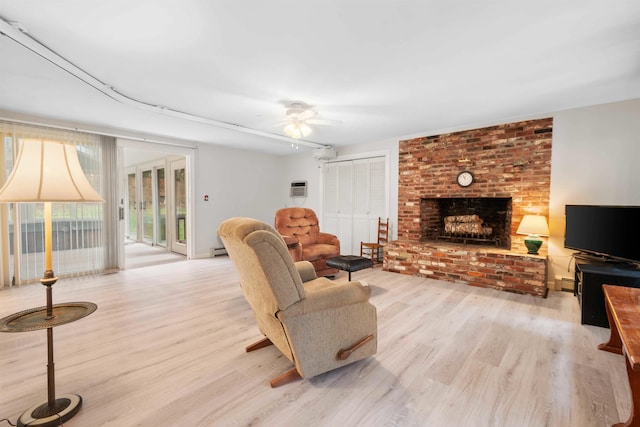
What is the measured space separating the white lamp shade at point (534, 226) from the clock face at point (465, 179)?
0.91m

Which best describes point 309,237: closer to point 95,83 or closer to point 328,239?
point 328,239

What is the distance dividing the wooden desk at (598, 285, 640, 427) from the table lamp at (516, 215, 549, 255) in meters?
1.59

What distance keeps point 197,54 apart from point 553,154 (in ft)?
14.1

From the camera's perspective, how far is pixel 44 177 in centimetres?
143

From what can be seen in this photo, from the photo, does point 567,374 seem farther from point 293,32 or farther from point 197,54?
point 197,54

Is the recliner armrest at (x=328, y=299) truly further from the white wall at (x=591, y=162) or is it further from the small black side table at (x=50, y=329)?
the white wall at (x=591, y=162)

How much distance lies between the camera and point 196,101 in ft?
10.9

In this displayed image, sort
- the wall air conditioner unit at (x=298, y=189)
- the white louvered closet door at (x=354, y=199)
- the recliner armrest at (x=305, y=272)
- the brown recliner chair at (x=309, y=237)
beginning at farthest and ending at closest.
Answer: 1. the wall air conditioner unit at (x=298, y=189)
2. the white louvered closet door at (x=354, y=199)
3. the brown recliner chair at (x=309, y=237)
4. the recliner armrest at (x=305, y=272)

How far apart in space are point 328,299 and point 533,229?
3183 millimetres

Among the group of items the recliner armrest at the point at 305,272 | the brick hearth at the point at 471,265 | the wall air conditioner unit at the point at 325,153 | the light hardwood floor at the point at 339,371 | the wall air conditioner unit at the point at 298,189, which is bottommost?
the light hardwood floor at the point at 339,371

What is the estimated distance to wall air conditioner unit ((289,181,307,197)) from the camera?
6.62 meters

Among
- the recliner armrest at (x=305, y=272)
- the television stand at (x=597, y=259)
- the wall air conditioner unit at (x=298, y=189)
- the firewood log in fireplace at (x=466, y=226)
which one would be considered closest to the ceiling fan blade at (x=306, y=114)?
the recliner armrest at (x=305, y=272)

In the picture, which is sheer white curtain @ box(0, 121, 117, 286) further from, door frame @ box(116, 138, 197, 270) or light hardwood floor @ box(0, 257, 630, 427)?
light hardwood floor @ box(0, 257, 630, 427)

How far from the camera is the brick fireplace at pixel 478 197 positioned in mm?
3729
